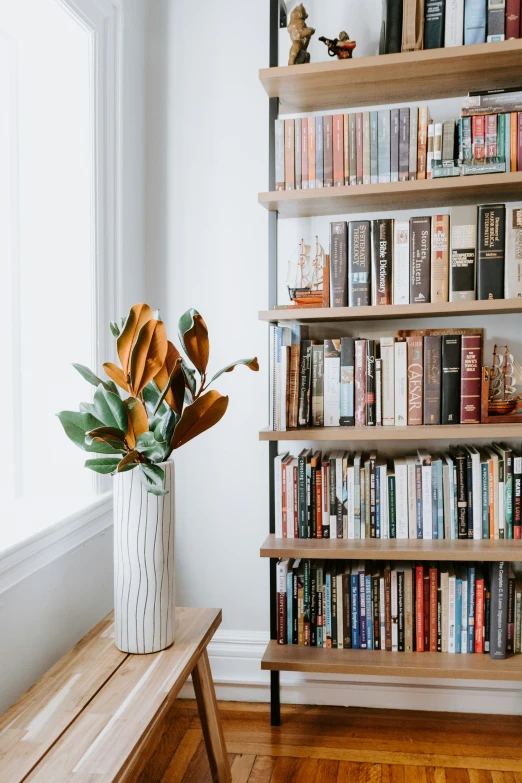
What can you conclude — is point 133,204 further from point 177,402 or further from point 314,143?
point 177,402

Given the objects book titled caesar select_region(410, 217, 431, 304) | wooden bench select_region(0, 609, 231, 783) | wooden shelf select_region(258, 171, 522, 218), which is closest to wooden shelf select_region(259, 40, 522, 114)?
wooden shelf select_region(258, 171, 522, 218)

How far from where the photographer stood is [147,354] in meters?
1.39

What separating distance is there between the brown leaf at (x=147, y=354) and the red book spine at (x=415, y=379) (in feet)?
2.50

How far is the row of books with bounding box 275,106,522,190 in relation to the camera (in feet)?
5.86

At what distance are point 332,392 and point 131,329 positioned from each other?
70 centimetres

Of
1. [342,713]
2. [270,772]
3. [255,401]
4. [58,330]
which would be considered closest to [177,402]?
[58,330]

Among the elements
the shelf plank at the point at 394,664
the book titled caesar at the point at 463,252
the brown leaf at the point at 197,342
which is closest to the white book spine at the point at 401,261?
the book titled caesar at the point at 463,252

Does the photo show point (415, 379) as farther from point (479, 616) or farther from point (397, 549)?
point (479, 616)

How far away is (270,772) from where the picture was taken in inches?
68.7

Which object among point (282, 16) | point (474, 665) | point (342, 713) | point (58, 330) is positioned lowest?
point (342, 713)

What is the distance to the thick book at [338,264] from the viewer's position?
6.11 ft

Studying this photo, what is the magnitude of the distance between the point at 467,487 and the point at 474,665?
477 millimetres

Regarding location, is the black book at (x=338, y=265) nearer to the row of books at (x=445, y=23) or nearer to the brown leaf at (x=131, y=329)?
the row of books at (x=445, y=23)

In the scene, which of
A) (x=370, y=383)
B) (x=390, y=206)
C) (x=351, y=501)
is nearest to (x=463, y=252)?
(x=390, y=206)
